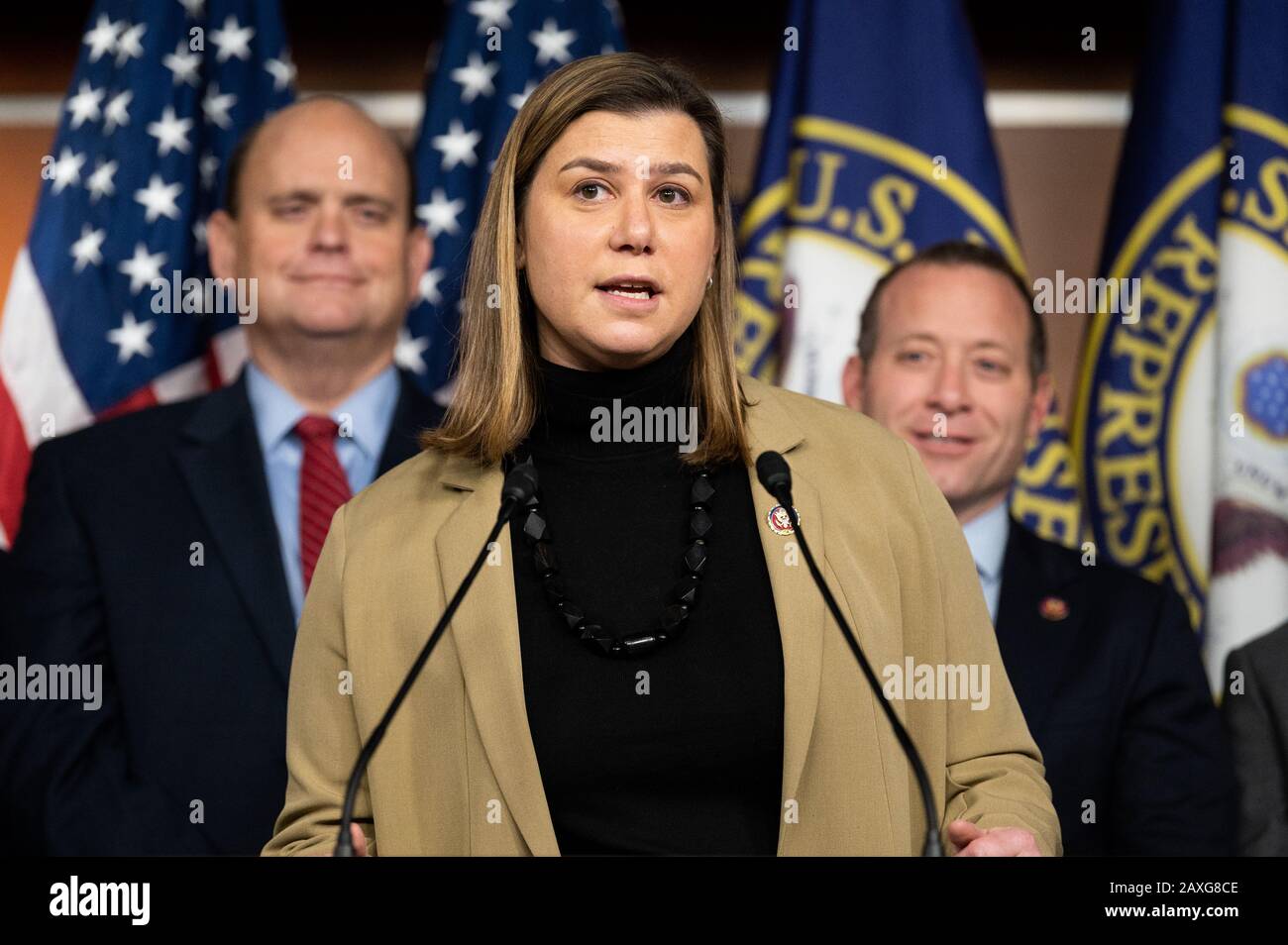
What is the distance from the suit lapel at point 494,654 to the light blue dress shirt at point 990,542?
1.69 m

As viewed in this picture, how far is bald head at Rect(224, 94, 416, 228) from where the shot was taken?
11.4ft

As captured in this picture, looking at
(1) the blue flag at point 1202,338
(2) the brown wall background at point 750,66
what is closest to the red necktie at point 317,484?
(2) the brown wall background at point 750,66

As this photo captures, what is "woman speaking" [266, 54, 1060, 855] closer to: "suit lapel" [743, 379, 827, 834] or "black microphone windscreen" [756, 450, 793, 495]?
"suit lapel" [743, 379, 827, 834]

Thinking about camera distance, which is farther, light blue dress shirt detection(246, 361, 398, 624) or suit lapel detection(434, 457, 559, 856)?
light blue dress shirt detection(246, 361, 398, 624)

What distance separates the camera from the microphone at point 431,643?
1470 millimetres

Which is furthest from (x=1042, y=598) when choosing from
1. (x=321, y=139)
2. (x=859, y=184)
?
(x=321, y=139)

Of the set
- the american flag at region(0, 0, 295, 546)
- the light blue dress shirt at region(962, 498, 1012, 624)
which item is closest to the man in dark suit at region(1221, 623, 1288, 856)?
the light blue dress shirt at region(962, 498, 1012, 624)

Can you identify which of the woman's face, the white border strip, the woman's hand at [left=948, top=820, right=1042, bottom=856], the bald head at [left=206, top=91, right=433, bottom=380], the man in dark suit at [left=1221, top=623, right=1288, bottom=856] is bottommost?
the woman's hand at [left=948, top=820, right=1042, bottom=856]

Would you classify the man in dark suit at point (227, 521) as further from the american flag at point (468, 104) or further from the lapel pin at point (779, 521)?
the lapel pin at point (779, 521)

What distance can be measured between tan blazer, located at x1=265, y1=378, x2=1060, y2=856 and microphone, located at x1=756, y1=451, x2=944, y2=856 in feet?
0.44
